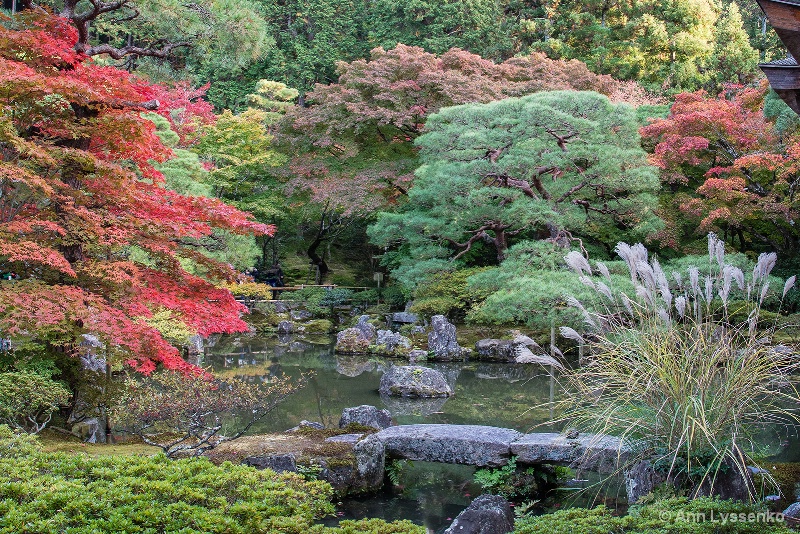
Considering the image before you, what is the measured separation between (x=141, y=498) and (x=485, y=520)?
2.15 meters

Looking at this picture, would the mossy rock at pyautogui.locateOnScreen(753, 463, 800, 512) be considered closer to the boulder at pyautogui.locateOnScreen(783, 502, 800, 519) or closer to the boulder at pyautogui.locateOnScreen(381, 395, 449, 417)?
the boulder at pyautogui.locateOnScreen(783, 502, 800, 519)

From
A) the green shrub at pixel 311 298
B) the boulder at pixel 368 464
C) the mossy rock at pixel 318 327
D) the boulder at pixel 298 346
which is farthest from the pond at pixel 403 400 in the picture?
the green shrub at pixel 311 298

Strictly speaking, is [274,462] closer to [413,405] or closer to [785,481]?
[785,481]

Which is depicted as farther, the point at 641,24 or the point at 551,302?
the point at 641,24

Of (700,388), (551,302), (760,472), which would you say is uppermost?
(700,388)

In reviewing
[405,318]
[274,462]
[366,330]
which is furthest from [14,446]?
[405,318]

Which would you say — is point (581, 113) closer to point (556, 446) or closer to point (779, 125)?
point (779, 125)

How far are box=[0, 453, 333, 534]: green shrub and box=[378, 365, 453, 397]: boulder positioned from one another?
251 inches

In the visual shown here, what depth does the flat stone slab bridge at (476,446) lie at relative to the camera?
5277 mm

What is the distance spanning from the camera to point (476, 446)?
5598mm

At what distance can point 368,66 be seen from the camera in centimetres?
1622

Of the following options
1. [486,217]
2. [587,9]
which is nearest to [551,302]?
[486,217]

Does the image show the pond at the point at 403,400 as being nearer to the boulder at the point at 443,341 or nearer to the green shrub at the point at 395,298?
the boulder at the point at 443,341

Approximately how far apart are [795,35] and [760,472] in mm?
2582
